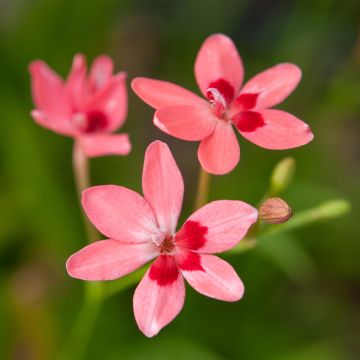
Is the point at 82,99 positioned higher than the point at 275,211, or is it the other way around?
the point at 82,99

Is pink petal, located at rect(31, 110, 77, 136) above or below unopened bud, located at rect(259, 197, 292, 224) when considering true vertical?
above

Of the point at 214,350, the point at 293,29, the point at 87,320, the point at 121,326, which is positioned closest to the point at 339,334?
the point at 214,350

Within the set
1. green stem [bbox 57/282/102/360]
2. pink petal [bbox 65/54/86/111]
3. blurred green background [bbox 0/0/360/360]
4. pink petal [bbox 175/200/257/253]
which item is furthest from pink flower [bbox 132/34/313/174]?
blurred green background [bbox 0/0/360/360]

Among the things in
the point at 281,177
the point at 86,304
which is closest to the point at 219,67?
the point at 281,177

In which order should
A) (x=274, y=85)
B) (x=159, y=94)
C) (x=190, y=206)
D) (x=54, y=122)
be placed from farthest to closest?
(x=190, y=206) < (x=54, y=122) < (x=274, y=85) < (x=159, y=94)

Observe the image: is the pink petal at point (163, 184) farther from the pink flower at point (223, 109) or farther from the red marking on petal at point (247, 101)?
the red marking on petal at point (247, 101)

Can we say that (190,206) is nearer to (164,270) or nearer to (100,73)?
(100,73)

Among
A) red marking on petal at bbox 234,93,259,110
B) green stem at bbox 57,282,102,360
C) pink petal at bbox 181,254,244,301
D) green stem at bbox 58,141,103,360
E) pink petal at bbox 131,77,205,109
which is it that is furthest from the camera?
green stem at bbox 57,282,102,360

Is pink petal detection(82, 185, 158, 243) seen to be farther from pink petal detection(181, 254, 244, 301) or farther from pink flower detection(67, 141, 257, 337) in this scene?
pink petal detection(181, 254, 244, 301)

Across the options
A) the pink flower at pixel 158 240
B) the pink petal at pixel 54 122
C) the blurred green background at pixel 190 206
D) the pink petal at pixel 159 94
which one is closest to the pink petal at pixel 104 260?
the pink flower at pixel 158 240
